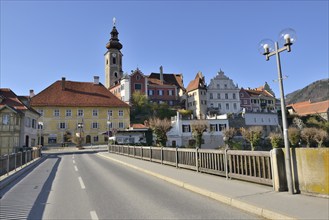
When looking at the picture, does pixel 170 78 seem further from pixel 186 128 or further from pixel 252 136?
pixel 252 136

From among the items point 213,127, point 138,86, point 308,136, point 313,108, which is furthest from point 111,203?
point 313,108

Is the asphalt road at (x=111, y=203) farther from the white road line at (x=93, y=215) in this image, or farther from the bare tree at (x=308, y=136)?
the bare tree at (x=308, y=136)

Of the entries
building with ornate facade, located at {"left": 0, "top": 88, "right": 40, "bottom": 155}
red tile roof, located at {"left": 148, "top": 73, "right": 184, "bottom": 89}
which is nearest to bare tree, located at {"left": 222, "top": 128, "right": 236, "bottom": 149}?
red tile roof, located at {"left": 148, "top": 73, "right": 184, "bottom": 89}

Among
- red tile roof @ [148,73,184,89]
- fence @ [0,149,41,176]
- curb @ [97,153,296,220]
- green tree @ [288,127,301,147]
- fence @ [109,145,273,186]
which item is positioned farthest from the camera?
red tile roof @ [148,73,184,89]

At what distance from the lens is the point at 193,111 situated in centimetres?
7788

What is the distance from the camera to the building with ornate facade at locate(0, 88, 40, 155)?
3984cm

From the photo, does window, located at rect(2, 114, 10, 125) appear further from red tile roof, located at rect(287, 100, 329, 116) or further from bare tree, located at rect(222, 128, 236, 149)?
red tile roof, located at rect(287, 100, 329, 116)

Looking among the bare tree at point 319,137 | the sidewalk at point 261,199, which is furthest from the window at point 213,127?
the sidewalk at point 261,199

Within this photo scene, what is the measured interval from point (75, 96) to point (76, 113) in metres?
4.78

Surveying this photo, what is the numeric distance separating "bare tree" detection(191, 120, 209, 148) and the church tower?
4077cm

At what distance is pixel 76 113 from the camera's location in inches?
2537

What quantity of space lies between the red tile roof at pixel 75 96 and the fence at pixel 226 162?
50488 millimetres

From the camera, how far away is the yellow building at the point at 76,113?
6206 cm

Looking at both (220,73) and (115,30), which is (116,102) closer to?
(220,73)
